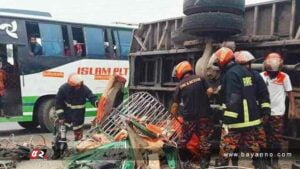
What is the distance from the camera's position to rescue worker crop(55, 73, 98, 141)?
7.48 metres

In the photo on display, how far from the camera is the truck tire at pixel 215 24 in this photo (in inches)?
251

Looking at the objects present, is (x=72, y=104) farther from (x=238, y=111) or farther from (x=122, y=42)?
(x=122, y=42)

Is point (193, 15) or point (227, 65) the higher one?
point (193, 15)

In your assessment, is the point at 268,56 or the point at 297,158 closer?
the point at 268,56

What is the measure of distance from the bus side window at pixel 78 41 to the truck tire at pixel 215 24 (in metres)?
5.71

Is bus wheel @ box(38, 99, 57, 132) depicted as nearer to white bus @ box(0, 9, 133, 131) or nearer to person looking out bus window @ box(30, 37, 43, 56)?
white bus @ box(0, 9, 133, 131)

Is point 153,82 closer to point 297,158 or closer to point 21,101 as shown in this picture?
point 297,158

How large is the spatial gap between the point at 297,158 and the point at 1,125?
29.7ft

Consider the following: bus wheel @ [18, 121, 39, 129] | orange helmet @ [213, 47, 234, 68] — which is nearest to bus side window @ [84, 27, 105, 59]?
bus wheel @ [18, 121, 39, 129]

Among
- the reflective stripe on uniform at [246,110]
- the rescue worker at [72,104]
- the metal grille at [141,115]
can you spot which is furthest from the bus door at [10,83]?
the reflective stripe on uniform at [246,110]

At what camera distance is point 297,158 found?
6.34 m

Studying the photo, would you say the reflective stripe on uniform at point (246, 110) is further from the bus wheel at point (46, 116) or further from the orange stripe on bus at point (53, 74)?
the orange stripe on bus at point (53, 74)

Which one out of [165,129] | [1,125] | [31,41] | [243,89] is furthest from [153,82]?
[1,125]

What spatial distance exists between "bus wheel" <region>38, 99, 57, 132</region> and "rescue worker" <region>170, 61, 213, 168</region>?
18.0ft
